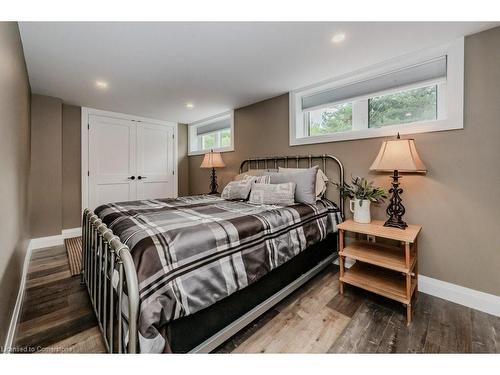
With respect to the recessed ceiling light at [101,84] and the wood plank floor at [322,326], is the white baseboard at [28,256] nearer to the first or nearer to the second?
the wood plank floor at [322,326]

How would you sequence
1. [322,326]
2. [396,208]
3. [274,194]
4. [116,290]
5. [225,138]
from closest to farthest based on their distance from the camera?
[116,290] → [322,326] → [396,208] → [274,194] → [225,138]

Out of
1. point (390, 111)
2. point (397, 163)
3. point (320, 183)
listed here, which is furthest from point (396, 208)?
point (390, 111)

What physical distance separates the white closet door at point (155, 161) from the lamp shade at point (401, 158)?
4.21 metres

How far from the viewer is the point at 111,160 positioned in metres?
4.14

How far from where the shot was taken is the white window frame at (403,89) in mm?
1860

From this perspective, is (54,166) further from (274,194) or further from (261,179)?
(274,194)

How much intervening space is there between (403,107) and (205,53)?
2078 millimetres

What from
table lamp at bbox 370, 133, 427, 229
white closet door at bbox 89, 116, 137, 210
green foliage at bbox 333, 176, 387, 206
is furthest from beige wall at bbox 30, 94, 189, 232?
table lamp at bbox 370, 133, 427, 229

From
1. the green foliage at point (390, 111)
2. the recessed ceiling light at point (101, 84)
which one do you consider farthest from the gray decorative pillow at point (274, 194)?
the recessed ceiling light at point (101, 84)

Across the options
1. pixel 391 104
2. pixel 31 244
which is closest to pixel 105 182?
pixel 31 244

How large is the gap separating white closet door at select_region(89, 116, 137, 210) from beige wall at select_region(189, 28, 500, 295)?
425 cm

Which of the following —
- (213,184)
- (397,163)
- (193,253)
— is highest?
(397,163)

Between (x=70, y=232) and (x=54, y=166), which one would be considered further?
(x=70, y=232)

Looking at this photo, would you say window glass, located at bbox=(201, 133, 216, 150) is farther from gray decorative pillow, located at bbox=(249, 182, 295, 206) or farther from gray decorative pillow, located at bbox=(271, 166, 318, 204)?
gray decorative pillow, located at bbox=(271, 166, 318, 204)
